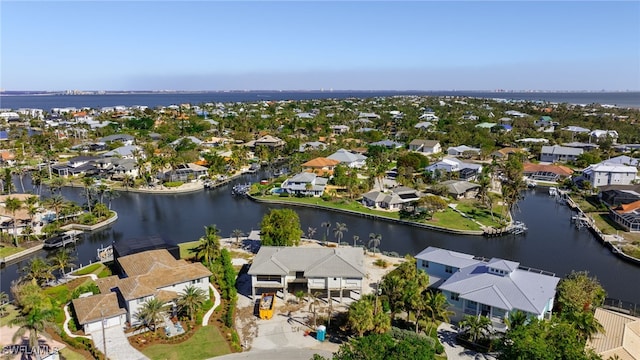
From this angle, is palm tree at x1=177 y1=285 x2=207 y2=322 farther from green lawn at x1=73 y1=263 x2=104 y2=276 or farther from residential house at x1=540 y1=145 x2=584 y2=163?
residential house at x1=540 y1=145 x2=584 y2=163

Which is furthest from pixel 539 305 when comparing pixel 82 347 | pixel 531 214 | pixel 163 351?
pixel 531 214

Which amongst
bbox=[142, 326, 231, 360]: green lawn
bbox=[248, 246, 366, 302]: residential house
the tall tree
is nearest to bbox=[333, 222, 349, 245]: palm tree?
the tall tree

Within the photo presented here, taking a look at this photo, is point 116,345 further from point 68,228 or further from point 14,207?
point 68,228

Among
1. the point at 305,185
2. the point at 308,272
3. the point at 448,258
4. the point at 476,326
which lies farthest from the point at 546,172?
the point at 308,272

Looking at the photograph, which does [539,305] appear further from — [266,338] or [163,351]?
[163,351]

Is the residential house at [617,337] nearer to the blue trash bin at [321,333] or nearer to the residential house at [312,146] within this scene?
the blue trash bin at [321,333]

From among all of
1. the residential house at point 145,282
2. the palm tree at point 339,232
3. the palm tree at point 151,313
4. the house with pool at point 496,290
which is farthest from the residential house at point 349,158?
the palm tree at point 151,313
